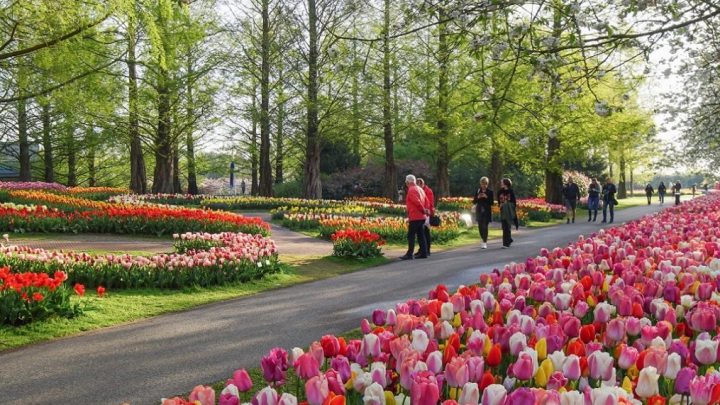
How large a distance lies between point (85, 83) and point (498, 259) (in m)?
12.5

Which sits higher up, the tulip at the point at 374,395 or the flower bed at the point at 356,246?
the tulip at the point at 374,395

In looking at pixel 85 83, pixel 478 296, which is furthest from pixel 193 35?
pixel 478 296

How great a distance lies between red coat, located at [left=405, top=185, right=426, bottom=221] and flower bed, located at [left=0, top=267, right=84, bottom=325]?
7.19 meters

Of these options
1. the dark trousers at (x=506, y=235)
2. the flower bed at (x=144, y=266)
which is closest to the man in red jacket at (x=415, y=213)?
the dark trousers at (x=506, y=235)

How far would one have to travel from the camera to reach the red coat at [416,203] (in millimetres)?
12555

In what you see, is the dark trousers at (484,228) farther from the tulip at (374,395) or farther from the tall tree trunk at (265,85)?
the tulip at (374,395)

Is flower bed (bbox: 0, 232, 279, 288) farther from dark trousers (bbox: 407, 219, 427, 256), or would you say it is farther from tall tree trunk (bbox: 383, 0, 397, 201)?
tall tree trunk (bbox: 383, 0, 397, 201)

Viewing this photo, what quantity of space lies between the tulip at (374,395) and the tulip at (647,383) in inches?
38.7

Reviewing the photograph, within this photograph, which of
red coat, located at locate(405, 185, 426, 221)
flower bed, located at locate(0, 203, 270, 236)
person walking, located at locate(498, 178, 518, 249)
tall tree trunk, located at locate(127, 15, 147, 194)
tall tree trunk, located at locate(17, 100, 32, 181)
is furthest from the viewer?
tall tree trunk, located at locate(17, 100, 32, 181)

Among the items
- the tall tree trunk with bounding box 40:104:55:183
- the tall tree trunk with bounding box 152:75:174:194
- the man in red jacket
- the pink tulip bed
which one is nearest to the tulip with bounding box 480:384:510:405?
the pink tulip bed

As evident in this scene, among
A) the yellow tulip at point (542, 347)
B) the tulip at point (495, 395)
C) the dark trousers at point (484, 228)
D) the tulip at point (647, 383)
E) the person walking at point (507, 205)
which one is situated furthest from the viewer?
the person walking at point (507, 205)

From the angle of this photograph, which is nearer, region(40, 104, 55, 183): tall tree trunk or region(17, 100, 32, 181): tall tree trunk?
region(17, 100, 32, 181): tall tree trunk

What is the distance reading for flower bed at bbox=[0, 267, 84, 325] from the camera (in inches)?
251

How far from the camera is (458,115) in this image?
88.5ft
